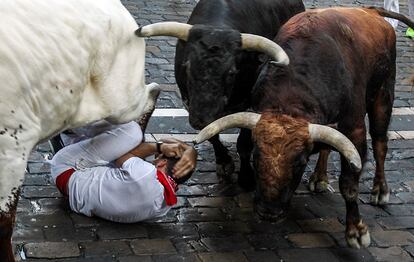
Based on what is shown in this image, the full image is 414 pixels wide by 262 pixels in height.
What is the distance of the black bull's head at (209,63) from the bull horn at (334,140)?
28.9 inches

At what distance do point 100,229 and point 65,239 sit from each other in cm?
30

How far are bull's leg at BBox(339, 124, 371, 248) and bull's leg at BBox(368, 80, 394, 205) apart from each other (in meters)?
0.76

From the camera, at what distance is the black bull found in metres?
5.12

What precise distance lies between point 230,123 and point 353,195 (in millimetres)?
1124

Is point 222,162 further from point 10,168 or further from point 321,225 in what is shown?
point 10,168

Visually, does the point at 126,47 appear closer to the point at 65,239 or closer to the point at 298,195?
the point at 65,239

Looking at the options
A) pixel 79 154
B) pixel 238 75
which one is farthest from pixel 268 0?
pixel 79 154

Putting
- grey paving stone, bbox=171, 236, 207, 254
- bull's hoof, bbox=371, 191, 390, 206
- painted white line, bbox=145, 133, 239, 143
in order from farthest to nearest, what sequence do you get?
painted white line, bbox=145, 133, 239, 143 → bull's hoof, bbox=371, 191, 390, 206 → grey paving stone, bbox=171, 236, 207, 254

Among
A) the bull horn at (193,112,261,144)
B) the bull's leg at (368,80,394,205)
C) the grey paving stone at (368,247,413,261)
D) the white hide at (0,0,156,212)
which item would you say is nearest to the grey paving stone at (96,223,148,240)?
the bull horn at (193,112,261,144)

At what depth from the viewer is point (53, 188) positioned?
229 inches

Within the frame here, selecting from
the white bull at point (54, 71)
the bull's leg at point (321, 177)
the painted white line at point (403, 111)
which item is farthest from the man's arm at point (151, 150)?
the painted white line at point (403, 111)

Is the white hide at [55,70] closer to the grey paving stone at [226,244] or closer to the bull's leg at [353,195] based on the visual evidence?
the grey paving stone at [226,244]

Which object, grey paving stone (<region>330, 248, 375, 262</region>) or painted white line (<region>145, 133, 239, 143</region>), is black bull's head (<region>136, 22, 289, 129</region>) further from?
painted white line (<region>145, 133, 239, 143</region>)

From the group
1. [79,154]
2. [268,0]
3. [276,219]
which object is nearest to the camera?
[276,219]
